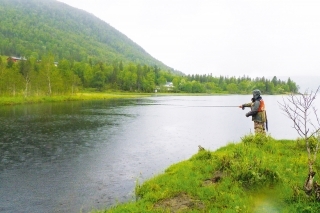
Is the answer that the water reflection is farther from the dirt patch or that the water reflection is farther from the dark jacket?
the dark jacket

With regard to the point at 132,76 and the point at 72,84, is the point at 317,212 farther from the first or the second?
the point at 132,76

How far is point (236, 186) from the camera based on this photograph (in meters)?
10.4

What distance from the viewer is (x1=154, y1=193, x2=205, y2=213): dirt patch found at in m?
9.30

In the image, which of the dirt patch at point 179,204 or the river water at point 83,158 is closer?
the dirt patch at point 179,204

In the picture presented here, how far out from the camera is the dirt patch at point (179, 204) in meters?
9.30

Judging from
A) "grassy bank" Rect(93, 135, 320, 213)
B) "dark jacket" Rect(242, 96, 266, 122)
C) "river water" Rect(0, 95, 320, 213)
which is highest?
"dark jacket" Rect(242, 96, 266, 122)

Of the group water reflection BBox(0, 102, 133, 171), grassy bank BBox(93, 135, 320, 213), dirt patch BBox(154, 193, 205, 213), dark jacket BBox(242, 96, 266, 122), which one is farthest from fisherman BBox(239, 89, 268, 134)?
water reflection BBox(0, 102, 133, 171)

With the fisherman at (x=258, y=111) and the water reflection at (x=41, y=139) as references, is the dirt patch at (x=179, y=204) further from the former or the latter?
the water reflection at (x=41, y=139)

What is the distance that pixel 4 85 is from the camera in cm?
7469

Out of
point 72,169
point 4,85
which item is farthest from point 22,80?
point 72,169

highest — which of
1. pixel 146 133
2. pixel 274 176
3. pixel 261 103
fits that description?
pixel 261 103

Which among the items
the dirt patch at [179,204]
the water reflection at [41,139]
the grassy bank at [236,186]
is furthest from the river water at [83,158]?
the dirt patch at [179,204]

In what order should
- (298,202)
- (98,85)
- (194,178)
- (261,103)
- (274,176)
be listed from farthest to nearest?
(98,85), (261,103), (194,178), (274,176), (298,202)

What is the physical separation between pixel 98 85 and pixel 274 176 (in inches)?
5778
